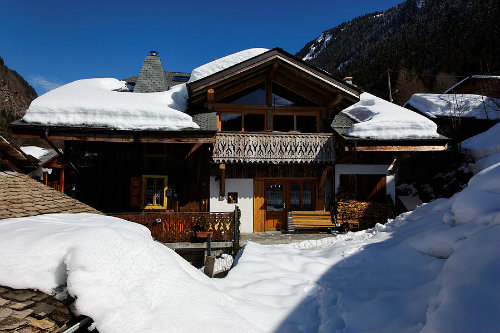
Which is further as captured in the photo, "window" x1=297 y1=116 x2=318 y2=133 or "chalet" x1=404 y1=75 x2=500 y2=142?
"chalet" x1=404 y1=75 x2=500 y2=142

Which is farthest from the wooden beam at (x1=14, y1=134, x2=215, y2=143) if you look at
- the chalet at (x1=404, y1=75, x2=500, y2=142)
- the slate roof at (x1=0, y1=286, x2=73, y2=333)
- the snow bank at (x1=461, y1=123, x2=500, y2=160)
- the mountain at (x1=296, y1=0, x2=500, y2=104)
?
the mountain at (x1=296, y1=0, x2=500, y2=104)

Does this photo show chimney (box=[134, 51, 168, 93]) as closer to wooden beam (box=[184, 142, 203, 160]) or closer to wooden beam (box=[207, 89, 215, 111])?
wooden beam (box=[207, 89, 215, 111])

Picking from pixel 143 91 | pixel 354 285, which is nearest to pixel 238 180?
pixel 143 91

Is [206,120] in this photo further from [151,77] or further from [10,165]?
[10,165]

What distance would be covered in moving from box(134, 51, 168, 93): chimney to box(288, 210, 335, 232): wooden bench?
10.2 m

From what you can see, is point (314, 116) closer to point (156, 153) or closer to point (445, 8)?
point (156, 153)

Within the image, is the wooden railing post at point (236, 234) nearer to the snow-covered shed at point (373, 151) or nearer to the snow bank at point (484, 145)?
the snow-covered shed at point (373, 151)

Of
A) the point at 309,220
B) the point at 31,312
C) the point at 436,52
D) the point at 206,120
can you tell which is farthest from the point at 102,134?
the point at 436,52

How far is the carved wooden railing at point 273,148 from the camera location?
506 inches

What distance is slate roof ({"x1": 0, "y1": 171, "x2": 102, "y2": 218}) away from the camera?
457 cm

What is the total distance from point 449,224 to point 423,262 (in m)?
1.17

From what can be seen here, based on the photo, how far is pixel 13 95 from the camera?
65938mm

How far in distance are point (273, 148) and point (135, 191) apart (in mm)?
6698

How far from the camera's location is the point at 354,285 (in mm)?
5129
